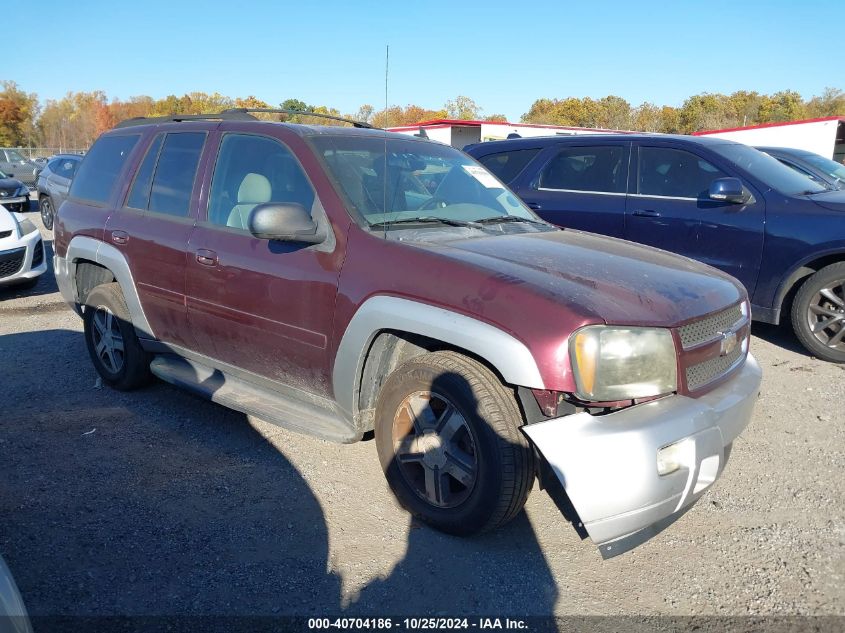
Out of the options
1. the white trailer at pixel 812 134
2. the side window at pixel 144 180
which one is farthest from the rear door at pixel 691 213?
the white trailer at pixel 812 134

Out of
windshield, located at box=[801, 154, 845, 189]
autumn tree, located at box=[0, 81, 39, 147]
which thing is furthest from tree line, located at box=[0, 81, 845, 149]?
windshield, located at box=[801, 154, 845, 189]

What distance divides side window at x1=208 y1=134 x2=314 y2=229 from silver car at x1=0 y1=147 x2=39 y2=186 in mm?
21967

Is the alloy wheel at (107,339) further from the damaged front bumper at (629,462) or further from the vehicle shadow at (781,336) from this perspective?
the vehicle shadow at (781,336)

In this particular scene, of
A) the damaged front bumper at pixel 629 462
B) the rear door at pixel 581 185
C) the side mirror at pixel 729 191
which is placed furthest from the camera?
the rear door at pixel 581 185

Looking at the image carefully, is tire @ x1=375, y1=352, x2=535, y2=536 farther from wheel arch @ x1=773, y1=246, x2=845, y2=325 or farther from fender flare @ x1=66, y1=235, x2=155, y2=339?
wheel arch @ x1=773, y1=246, x2=845, y2=325

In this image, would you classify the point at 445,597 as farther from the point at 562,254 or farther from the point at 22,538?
the point at 22,538

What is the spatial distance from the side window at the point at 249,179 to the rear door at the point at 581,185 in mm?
3722

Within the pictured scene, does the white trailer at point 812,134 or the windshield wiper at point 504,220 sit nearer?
the windshield wiper at point 504,220

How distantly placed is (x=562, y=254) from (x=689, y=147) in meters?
3.76

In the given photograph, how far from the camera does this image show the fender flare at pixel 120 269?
4305mm

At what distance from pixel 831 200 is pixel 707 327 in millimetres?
3652

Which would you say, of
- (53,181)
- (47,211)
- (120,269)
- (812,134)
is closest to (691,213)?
(120,269)

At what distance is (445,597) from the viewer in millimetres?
2592

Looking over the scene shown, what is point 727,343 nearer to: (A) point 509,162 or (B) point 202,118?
(B) point 202,118
